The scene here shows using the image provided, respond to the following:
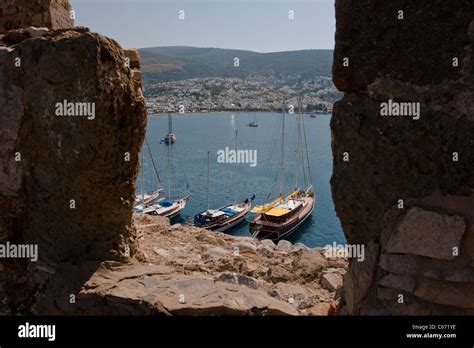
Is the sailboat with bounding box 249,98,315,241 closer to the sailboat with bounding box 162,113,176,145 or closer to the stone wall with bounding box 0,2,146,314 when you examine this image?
the sailboat with bounding box 162,113,176,145

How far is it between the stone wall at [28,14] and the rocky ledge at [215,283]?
300 cm

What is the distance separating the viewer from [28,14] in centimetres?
578

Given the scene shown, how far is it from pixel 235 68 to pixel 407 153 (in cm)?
9805

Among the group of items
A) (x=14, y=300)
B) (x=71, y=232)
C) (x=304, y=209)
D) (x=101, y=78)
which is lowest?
(x=304, y=209)

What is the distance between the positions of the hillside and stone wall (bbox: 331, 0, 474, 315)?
246 ft

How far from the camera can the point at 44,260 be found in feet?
16.0

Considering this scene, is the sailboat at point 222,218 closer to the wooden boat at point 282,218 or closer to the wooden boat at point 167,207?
the wooden boat at point 282,218

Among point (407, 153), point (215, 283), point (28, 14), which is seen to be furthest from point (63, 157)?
point (407, 153)

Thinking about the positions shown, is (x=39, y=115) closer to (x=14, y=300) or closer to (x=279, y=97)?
(x=14, y=300)

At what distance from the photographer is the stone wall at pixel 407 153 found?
9.53ft

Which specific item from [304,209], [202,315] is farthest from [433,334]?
[304,209]

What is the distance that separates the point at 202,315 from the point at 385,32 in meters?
2.62

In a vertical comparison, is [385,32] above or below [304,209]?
above

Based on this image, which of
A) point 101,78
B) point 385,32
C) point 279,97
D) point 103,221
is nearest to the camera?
point 385,32
